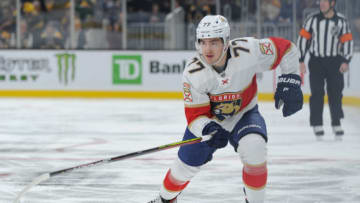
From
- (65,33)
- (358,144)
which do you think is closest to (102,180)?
(358,144)

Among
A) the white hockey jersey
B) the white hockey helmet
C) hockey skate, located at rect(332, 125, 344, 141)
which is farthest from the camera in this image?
hockey skate, located at rect(332, 125, 344, 141)

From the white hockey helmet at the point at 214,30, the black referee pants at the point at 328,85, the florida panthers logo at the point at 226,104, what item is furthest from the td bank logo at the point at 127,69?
the white hockey helmet at the point at 214,30

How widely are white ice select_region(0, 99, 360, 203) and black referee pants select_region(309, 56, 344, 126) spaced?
233mm

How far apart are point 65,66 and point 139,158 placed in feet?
19.2

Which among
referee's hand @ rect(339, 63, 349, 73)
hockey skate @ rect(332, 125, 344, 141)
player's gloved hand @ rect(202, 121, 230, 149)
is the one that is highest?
player's gloved hand @ rect(202, 121, 230, 149)

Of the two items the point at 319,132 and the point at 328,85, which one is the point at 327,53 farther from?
the point at 319,132

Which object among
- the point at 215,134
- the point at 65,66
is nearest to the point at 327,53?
the point at 215,134

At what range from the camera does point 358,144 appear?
6.62m

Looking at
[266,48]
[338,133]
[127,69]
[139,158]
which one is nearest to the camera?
[266,48]

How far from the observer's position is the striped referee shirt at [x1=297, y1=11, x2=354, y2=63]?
7.00 meters

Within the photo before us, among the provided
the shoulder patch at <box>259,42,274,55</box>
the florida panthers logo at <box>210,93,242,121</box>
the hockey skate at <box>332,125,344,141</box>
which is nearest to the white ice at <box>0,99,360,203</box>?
the hockey skate at <box>332,125,344,141</box>

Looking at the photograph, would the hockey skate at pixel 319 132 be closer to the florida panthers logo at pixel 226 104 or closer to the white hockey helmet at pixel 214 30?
the florida panthers logo at pixel 226 104

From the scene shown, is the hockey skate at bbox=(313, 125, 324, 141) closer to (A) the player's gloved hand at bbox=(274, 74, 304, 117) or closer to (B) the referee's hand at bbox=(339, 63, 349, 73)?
(B) the referee's hand at bbox=(339, 63, 349, 73)

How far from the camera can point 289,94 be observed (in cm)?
362
